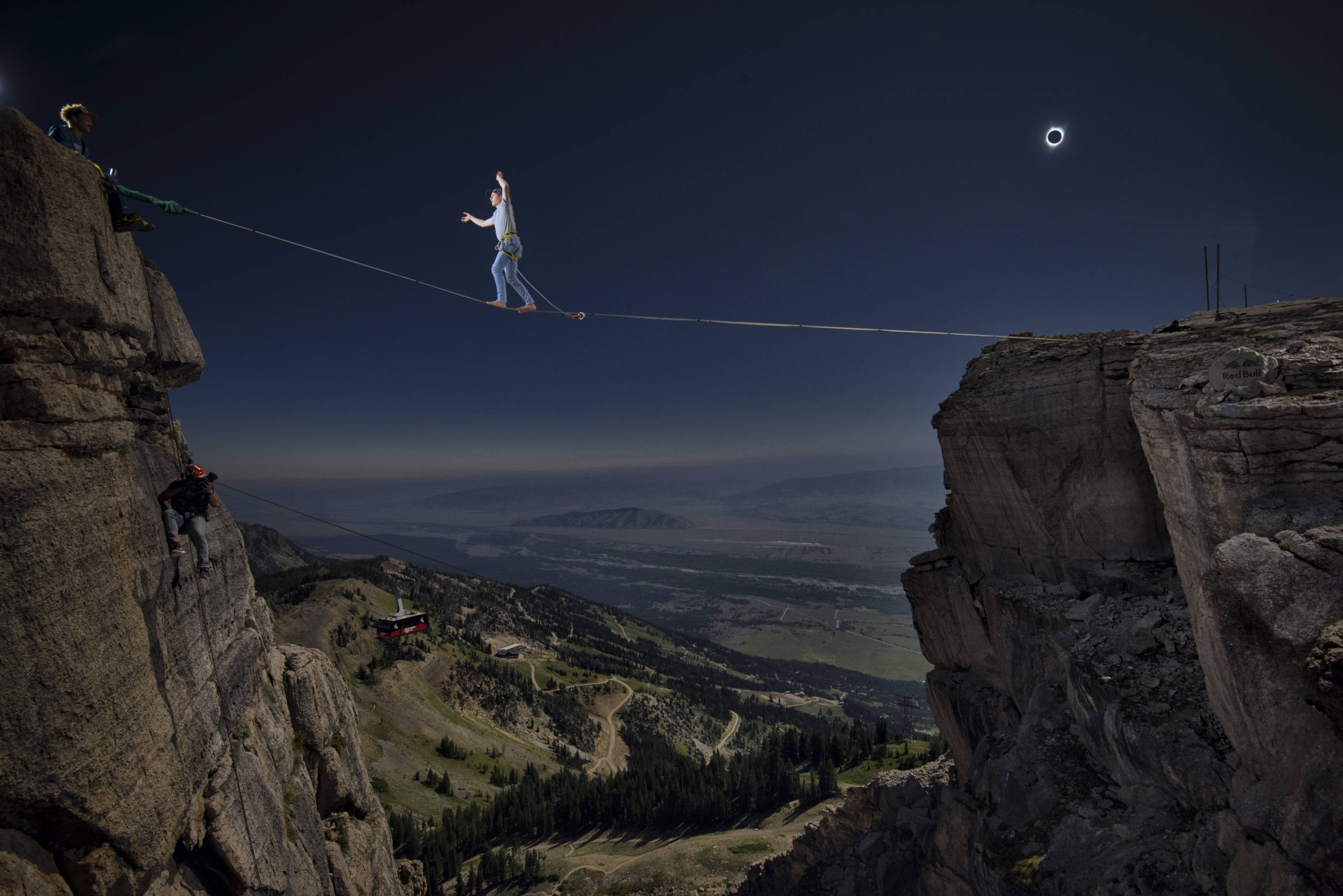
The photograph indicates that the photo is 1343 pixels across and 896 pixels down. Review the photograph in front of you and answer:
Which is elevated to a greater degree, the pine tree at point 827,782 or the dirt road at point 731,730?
the pine tree at point 827,782

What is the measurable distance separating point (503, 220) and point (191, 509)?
10.6 m

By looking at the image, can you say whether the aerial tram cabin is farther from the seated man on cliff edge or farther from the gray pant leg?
the seated man on cliff edge

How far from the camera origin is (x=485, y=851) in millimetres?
56656

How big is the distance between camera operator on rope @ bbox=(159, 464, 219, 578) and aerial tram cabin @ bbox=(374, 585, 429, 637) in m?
34.0

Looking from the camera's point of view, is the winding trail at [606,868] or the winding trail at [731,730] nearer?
the winding trail at [606,868]

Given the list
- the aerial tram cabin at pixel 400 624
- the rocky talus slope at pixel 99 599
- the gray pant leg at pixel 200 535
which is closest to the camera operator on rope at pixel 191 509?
the gray pant leg at pixel 200 535

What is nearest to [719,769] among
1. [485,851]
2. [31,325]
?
[485,851]

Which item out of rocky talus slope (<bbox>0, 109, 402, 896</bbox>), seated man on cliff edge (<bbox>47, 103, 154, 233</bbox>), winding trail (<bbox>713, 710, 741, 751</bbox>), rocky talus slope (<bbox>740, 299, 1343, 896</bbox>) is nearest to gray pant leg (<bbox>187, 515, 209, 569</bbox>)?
rocky talus slope (<bbox>0, 109, 402, 896</bbox>)

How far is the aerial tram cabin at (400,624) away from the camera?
144 ft

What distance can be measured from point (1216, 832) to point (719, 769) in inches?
2747

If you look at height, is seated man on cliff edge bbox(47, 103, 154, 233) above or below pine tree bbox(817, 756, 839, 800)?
above

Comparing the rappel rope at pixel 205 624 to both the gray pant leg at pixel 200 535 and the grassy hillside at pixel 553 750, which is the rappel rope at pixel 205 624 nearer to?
the gray pant leg at pixel 200 535

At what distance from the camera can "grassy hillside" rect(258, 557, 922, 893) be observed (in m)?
53.0

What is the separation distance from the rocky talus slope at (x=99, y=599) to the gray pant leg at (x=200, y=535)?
335 millimetres
